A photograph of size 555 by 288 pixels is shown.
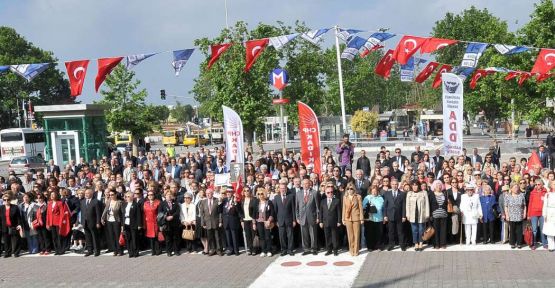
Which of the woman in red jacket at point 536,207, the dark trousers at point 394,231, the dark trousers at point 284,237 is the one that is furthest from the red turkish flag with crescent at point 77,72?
the woman in red jacket at point 536,207

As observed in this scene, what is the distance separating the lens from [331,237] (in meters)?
12.9

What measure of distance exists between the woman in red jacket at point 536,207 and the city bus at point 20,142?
150 ft

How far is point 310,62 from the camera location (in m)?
41.8

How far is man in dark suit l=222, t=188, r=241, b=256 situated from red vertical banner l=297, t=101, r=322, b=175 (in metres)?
3.69

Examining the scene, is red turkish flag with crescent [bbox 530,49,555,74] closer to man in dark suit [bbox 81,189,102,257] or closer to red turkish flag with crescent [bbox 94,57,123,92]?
red turkish flag with crescent [bbox 94,57,123,92]

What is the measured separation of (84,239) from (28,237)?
4.25 feet

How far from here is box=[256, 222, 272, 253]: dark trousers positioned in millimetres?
12883

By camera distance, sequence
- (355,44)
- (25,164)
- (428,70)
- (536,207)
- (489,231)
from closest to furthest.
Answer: (536,207) → (489,231) → (355,44) → (428,70) → (25,164)

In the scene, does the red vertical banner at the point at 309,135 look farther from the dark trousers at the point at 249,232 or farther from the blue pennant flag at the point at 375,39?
the blue pennant flag at the point at 375,39

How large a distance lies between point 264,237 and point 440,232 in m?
3.63

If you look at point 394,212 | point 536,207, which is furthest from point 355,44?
point 536,207

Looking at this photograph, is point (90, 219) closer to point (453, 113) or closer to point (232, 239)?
point (232, 239)

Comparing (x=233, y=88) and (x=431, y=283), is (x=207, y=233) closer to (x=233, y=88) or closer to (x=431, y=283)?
(x=431, y=283)

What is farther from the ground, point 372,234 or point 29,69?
point 29,69
